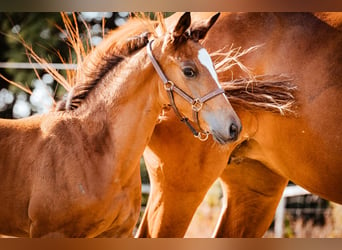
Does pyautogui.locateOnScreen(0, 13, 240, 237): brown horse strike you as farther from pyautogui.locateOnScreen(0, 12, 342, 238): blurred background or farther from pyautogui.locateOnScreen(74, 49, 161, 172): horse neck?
pyautogui.locateOnScreen(0, 12, 342, 238): blurred background

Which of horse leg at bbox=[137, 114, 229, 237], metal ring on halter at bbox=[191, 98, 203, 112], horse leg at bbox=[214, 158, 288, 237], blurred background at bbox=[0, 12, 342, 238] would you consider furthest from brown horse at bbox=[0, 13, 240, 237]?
blurred background at bbox=[0, 12, 342, 238]

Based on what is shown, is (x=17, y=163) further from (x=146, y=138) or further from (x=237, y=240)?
(x=237, y=240)

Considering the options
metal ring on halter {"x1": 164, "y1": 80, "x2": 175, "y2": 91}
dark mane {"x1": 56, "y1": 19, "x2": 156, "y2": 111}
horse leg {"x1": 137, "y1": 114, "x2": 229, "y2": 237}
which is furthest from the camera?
horse leg {"x1": 137, "y1": 114, "x2": 229, "y2": 237}

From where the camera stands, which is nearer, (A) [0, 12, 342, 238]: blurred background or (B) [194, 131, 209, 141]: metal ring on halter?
(B) [194, 131, 209, 141]: metal ring on halter

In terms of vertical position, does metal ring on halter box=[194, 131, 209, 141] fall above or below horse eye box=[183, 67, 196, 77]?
below

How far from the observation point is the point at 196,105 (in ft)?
10.5

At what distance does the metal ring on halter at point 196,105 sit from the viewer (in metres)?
3.20

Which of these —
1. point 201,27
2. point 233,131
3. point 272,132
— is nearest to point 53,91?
point 272,132

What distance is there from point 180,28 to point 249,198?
156 cm

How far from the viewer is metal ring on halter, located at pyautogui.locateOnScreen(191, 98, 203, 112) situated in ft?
10.5

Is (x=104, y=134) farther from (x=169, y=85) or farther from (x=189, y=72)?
(x=189, y=72)

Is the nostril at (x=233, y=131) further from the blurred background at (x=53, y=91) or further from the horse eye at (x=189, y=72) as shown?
the blurred background at (x=53, y=91)

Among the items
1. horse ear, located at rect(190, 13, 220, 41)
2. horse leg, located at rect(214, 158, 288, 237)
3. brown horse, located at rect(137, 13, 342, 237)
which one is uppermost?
horse ear, located at rect(190, 13, 220, 41)

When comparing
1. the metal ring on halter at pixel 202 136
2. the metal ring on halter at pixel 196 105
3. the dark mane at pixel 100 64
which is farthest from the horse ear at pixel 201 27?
the metal ring on halter at pixel 202 136
